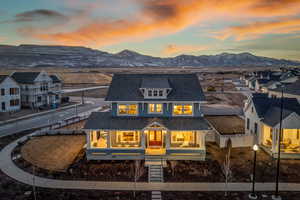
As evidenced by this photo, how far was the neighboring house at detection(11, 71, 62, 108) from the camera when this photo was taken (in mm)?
50656

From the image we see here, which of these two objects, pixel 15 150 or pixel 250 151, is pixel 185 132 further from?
pixel 15 150

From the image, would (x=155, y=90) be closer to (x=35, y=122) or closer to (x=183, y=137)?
(x=183, y=137)

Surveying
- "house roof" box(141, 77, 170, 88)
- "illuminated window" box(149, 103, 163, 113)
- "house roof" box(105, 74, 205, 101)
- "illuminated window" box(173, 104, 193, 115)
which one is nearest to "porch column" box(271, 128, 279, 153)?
"house roof" box(105, 74, 205, 101)

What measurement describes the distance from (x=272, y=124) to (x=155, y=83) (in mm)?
14054

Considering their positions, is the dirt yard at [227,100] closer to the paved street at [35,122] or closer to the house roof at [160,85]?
the house roof at [160,85]

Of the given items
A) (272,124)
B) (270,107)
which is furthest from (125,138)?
(270,107)

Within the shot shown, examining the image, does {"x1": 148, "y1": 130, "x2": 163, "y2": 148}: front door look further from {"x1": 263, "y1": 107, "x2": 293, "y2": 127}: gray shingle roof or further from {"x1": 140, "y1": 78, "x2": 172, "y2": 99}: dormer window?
{"x1": 263, "y1": 107, "x2": 293, "y2": 127}: gray shingle roof

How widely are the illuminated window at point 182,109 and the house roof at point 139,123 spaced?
884mm

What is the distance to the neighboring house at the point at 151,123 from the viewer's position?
21172 mm

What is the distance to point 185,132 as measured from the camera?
893 inches

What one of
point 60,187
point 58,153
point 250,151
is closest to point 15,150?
point 58,153

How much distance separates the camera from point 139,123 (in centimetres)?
2200

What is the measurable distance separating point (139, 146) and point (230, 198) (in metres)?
10.2

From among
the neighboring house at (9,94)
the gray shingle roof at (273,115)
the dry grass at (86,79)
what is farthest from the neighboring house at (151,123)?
the dry grass at (86,79)
